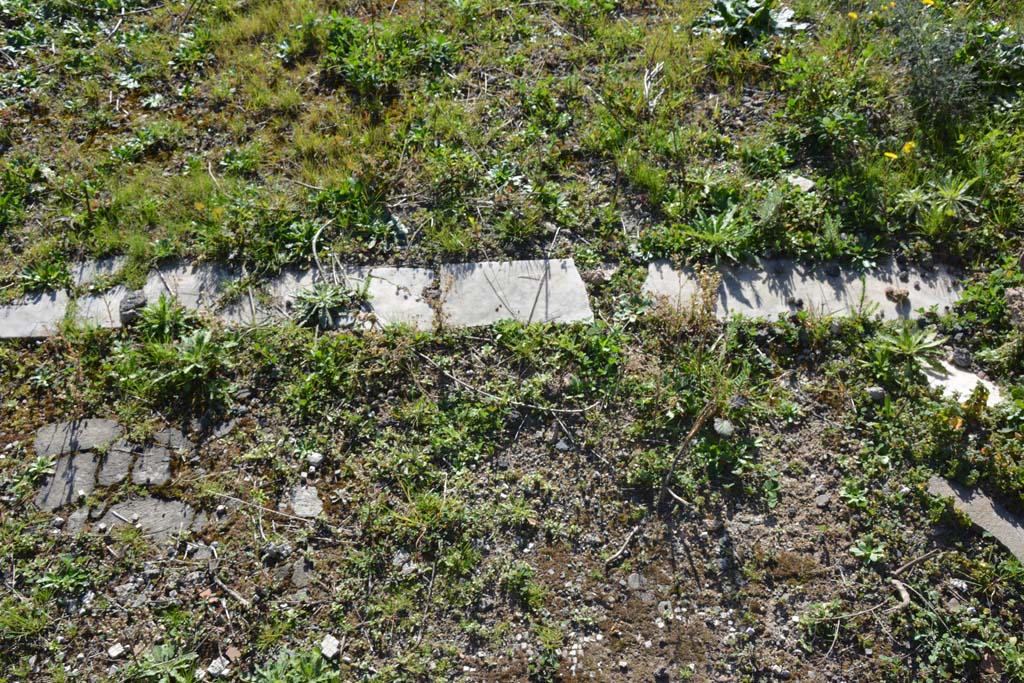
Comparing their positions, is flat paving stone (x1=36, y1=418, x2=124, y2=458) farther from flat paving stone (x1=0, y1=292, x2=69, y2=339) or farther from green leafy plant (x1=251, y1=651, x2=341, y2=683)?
green leafy plant (x1=251, y1=651, x2=341, y2=683)

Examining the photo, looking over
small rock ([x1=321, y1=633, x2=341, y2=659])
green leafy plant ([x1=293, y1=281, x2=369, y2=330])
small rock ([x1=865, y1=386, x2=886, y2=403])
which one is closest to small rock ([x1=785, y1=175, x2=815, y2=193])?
small rock ([x1=865, y1=386, x2=886, y2=403])

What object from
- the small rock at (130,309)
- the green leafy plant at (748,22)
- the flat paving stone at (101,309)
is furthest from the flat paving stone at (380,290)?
the green leafy plant at (748,22)

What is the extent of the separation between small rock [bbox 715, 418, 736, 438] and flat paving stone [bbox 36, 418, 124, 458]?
11.1 ft

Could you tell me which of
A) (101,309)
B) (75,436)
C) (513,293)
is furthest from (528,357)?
(101,309)

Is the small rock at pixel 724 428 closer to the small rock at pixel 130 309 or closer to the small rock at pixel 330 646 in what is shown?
the small rock at pixel 330 646

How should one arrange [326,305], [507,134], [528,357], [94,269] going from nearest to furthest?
[528,357]
[326,305]
[94,269]
[507,134]

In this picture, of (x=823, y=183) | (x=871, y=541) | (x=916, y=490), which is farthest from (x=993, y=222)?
(x=871, y=541)

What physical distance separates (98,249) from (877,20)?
20.5 feet

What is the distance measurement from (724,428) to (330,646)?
7.54ft

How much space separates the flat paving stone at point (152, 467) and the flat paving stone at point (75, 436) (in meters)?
0.22

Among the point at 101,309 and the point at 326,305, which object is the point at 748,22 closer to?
the point at 326,305

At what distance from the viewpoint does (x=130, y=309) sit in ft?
14.5

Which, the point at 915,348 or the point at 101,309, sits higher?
the point at 915,348

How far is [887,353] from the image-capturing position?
4.05 metres
